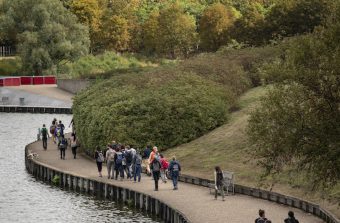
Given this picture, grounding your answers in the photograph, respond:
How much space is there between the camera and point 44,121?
11269 centimetres

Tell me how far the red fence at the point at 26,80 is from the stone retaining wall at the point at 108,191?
64805 mm

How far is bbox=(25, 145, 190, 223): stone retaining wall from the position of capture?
175ft

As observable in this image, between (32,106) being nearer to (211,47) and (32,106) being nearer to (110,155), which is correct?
(211,47)

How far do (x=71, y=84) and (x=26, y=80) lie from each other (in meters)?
6.63

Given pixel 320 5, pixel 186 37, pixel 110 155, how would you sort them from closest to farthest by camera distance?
1. pixel 110 155
2. pixel 320 5
3. pixel 186 37

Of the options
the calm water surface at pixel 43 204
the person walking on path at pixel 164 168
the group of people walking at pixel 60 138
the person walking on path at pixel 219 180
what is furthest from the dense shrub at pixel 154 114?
the person walking on path at pixel 219 180

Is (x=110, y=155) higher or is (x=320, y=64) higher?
(x=320, y=64)

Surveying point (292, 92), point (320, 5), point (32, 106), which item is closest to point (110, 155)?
point (292, 92)

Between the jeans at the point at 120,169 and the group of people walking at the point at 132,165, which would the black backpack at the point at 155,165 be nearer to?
the group of people walking at the point at 132,165

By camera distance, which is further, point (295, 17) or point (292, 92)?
point (295, 17)

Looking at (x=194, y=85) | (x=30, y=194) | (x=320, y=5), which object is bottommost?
(x=30, y=194)

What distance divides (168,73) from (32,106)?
153ft

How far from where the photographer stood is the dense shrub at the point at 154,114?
71.6 meters

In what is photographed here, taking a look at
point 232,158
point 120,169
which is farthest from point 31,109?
point 120,169
